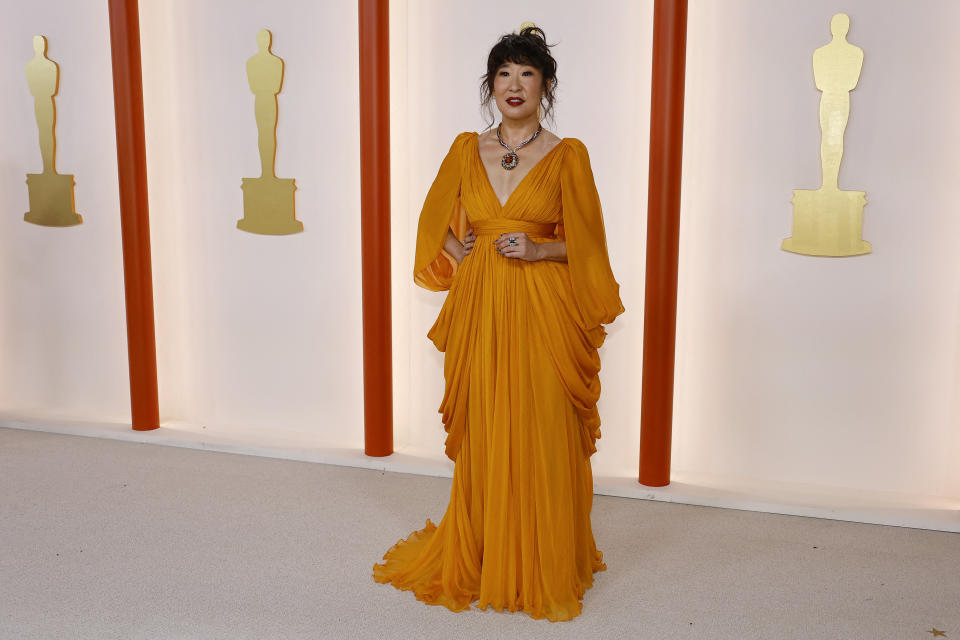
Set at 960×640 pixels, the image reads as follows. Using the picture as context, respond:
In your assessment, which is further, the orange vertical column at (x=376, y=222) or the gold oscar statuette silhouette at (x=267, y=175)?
the gold oscar statuette silhouette at (x=267, y=175)

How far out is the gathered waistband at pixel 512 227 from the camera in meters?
2.63

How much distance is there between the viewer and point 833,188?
3480mm

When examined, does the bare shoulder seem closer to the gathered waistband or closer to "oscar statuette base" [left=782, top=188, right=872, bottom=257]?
the gathered waistband

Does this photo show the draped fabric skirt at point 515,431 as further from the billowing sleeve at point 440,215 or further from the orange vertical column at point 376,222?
the orange vertical column at point 376,222

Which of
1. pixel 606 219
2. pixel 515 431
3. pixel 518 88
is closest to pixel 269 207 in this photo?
pixel 606 219

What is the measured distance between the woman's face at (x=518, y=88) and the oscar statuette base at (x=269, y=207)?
6.23ft

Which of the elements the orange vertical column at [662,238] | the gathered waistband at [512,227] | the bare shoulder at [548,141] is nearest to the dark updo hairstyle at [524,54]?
the bare shoulder at [548,141]

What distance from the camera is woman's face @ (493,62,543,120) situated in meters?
2.56

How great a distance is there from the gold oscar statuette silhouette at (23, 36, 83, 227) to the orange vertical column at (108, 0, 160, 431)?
463mm

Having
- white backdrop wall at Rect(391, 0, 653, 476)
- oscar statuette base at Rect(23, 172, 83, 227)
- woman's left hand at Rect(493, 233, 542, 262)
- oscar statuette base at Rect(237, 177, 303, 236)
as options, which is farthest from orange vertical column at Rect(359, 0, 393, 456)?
oscar statuette base at Rect(23, 172, 83, 227)

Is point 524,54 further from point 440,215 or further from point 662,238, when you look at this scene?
point 662,238

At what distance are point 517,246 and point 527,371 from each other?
0.39 metres

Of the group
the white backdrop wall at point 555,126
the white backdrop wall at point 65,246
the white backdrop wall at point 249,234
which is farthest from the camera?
the white backdrop wall at point 65,246

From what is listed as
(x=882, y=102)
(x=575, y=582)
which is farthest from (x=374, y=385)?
(x=882, y=102)
